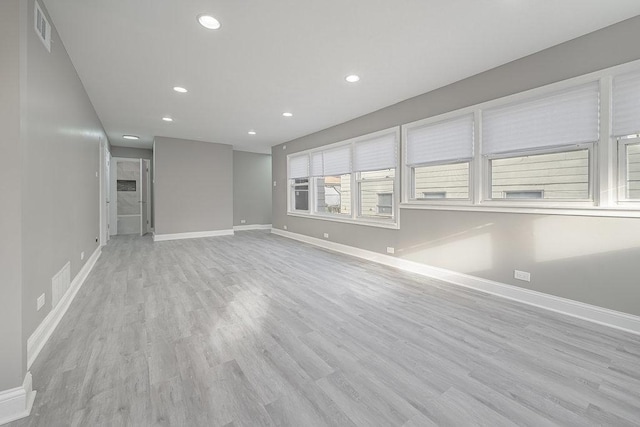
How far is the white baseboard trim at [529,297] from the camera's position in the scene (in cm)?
224

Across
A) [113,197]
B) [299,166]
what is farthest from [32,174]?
[113,197]

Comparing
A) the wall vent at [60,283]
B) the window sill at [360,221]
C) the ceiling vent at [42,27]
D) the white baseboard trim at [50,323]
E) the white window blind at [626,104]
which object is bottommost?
the white baseboard trim at [50,323]

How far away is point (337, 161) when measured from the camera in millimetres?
5539

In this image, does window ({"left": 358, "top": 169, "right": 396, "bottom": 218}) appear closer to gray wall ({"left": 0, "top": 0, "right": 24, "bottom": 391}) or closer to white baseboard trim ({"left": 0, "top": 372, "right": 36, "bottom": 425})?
gray wall ({"left": 0, "top": 0, "right": 24, "bottom": 391})

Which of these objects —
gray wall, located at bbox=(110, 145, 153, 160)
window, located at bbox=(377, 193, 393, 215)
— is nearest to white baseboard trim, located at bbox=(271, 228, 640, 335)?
window, located at bbox=(377, 193, 393, 215)

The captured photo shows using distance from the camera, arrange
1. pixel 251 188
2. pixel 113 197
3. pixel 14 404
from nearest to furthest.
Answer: pixel 14 404 → pixel 113 197 → pixel 251 188

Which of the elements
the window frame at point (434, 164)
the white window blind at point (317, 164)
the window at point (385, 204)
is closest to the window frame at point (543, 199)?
the window frame at point (434, 164)

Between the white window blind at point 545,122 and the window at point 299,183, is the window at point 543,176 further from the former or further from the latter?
the window at point 299,183

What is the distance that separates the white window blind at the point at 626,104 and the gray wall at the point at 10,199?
171 inches

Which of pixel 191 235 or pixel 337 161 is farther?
pixel 191 235

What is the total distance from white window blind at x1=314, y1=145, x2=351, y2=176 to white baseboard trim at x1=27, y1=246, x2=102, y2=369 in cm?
450

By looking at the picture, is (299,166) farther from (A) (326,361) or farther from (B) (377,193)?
(A) (326,361)

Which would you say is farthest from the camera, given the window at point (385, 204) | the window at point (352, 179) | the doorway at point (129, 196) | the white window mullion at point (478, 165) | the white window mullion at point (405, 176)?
the doorway at point (129, 196)

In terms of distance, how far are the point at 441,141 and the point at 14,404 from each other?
4475mm
